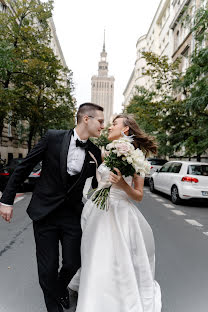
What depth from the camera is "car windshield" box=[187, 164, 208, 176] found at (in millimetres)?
10738

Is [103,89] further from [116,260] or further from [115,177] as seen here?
[116,260]

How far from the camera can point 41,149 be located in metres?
2.66

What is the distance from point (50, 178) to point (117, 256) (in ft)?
2.89

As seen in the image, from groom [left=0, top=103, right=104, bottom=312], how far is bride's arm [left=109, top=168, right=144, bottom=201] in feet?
0.98

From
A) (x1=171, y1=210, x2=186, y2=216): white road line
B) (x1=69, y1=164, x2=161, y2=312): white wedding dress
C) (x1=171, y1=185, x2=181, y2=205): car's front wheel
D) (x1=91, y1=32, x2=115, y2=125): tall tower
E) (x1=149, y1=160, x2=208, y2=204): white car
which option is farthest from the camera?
(x1=91, y1=32, x2=115, y2=125): tall tower

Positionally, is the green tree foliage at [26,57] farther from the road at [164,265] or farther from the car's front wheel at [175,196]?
the road at [164,265]

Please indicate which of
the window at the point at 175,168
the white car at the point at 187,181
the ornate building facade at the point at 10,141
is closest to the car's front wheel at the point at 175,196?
the white car at the point at 187,181

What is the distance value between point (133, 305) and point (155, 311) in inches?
10.7

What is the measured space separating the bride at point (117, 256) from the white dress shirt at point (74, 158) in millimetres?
233

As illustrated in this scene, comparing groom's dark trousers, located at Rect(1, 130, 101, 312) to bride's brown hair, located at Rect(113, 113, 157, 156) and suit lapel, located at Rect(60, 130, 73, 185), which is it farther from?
bride's brown hair, located at Rect(113, 113, 157, 156)

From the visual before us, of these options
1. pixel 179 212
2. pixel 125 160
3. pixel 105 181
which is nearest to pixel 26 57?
pixel 179 212

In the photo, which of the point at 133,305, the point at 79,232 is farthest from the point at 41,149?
the point at 133,305

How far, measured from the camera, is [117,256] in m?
2.57

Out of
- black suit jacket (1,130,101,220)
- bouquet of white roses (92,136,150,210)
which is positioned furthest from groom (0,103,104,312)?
bouquet of white roses (92,136,150,210)
